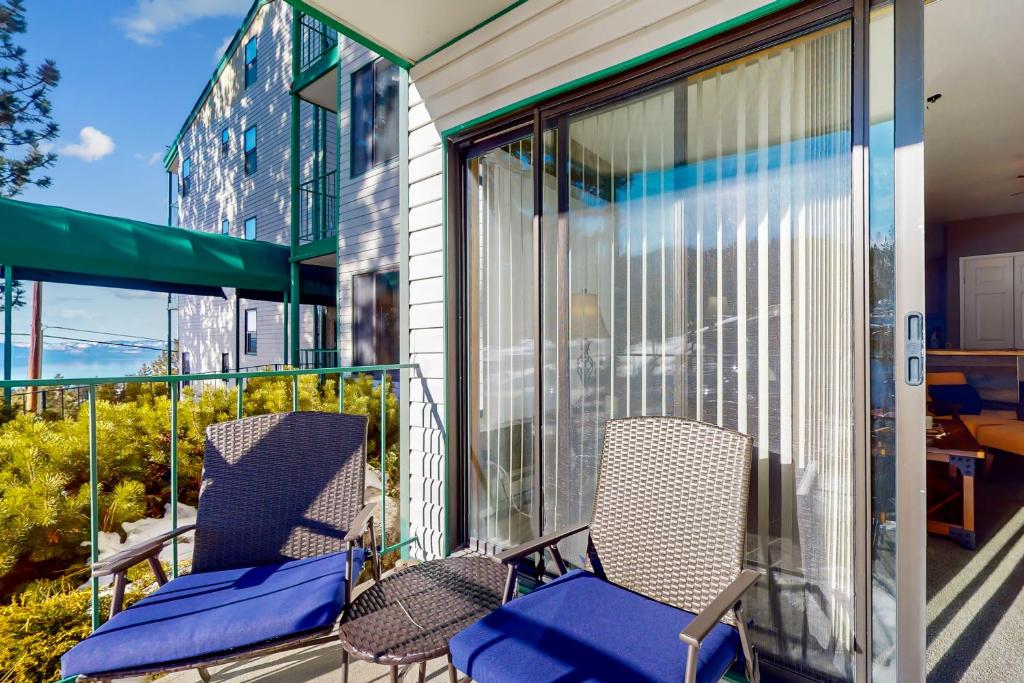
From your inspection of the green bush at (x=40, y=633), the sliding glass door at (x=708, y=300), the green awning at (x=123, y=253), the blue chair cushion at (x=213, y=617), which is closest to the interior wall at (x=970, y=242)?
the sliding glass door at (x=708, y=300)

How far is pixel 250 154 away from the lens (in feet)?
35.6

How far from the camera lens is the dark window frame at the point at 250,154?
10.6 m

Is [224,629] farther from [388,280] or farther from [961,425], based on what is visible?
[388,280]

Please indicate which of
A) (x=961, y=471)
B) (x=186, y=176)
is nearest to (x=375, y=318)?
(x=961, y=471)

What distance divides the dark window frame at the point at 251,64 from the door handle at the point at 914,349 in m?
12.8

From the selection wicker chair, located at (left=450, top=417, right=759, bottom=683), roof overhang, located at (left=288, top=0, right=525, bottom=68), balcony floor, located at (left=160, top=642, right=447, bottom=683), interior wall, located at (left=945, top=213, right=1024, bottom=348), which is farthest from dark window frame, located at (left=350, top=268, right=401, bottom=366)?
interior wall, located at (left=945, top=213, right=1024, bottom=348)

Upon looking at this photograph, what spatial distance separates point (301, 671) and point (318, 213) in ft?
25.8

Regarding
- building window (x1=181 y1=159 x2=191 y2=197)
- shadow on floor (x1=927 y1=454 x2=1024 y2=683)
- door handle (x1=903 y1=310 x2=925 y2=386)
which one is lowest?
shadow on floor (x1=927 y1=454 x2=1024 y2=683)

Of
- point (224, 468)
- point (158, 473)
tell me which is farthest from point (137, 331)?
point (224, 468)

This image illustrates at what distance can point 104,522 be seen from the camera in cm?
295

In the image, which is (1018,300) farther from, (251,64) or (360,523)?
(251,64)

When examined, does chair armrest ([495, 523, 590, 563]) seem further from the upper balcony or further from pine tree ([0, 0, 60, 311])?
pine tree ([0, 0, 60, 311])

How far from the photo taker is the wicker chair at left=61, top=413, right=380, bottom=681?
1.33 metres

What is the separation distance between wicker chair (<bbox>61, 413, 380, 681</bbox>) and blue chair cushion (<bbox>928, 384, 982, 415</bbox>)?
17.4 ft
